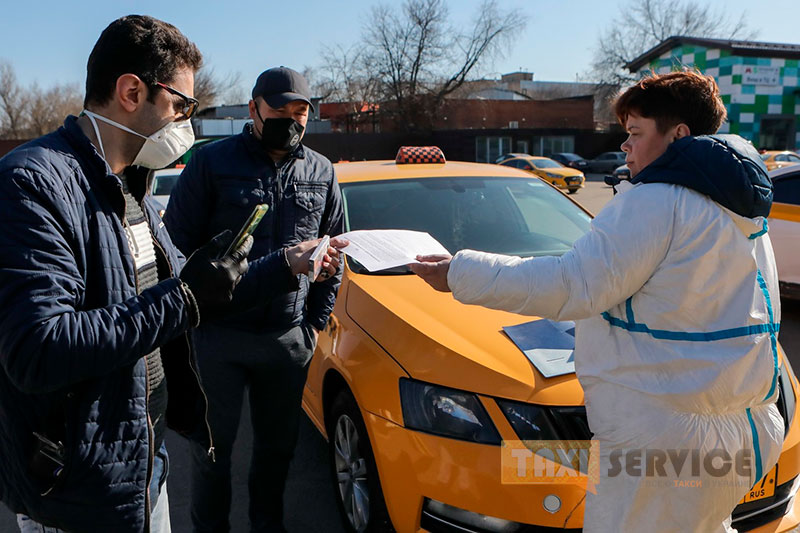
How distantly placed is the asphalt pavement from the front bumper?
835 millimetres

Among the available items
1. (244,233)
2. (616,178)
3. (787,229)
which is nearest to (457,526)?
(244,233)

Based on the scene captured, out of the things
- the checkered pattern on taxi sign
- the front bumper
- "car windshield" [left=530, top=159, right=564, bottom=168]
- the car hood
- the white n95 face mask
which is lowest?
"car windshield" [left=530, top=159, right=564, bottom=168]

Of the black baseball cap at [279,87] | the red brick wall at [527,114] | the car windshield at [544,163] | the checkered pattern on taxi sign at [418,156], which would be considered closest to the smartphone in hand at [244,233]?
the black baseball cap at [279,87]

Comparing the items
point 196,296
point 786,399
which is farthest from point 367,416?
point 786,399

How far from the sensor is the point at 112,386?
1.41 metres

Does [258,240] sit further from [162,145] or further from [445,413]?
[445,413]

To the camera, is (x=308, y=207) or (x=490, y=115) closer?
(x=308, y=207)

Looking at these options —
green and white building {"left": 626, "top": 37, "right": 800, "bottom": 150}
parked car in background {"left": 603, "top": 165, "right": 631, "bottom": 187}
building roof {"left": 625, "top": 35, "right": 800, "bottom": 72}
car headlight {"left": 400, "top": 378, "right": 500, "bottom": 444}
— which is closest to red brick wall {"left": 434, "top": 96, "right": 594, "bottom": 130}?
building roof {"left": 625, "top": 35, "right": 800, "bottom": 72}

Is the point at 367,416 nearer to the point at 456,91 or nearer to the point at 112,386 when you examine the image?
the point at 112,386

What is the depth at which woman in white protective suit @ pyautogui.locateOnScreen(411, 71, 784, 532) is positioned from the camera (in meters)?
1.56

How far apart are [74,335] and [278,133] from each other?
58.8 inches

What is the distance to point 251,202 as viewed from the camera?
98.0 inches

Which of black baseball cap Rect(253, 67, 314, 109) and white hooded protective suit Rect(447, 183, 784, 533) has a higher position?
black baseball cap Rect(253, 67, 314, 109)

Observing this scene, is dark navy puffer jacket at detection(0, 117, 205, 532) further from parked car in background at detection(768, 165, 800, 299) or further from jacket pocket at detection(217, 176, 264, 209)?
parked car in background at detection(768, 165, 800, 299)
